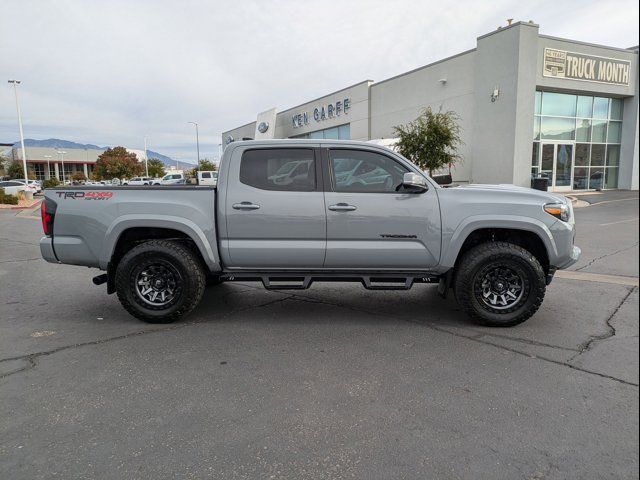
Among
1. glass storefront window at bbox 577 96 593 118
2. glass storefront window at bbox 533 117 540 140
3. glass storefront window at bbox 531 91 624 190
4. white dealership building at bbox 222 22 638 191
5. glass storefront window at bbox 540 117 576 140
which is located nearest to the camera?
white dealership building at bbox 222 22 638 191

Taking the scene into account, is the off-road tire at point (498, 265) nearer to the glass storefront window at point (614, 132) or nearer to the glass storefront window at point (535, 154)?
the glass storefront window at point (535, 154)

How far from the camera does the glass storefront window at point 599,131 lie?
24594 mm

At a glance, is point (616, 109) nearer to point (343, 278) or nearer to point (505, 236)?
point (505, 236)

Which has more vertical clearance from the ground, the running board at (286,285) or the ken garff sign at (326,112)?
the ken garff sign at (326,112)

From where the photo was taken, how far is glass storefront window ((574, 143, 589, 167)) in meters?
24.3

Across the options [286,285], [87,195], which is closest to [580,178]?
[286,285]

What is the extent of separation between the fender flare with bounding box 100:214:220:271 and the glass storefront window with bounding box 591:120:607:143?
85.9 feet

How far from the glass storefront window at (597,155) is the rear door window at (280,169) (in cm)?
2536

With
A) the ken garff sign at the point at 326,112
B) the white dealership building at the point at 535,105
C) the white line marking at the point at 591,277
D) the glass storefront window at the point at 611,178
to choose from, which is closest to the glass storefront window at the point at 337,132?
the ken garff sign at the point at 326,112

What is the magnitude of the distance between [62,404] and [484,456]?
9.58 feet

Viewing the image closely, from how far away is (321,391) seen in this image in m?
3.43

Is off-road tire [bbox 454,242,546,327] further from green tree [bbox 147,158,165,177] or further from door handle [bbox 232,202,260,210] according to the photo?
green tree [bbox 147,158,165,177]

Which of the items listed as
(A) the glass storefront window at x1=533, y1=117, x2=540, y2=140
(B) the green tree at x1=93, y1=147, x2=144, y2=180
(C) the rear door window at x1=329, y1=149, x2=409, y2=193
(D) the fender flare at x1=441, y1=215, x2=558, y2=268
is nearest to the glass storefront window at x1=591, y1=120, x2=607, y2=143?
(A) the glass storefront window at x1=533, y1=117, x2=540, y2=140

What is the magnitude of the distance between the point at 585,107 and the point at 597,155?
2.89 m
